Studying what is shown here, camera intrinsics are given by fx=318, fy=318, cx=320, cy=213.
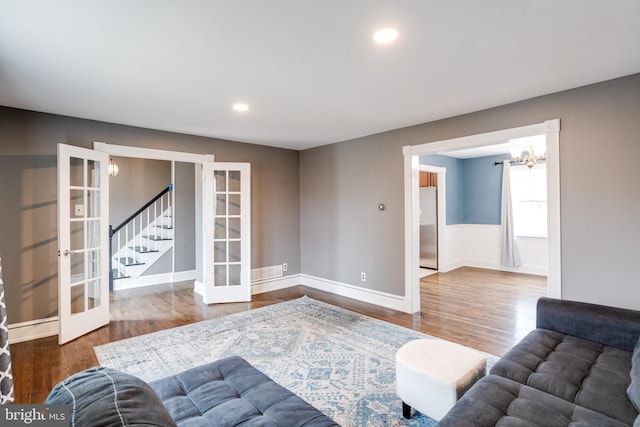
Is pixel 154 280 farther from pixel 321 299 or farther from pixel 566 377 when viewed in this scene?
pixel 566 377

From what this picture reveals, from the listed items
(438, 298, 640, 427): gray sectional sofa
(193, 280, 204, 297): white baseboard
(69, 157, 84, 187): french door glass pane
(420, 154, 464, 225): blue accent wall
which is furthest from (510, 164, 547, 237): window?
(69, 157, 84, 187): french door glass pane

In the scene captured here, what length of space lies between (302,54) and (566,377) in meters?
2.53

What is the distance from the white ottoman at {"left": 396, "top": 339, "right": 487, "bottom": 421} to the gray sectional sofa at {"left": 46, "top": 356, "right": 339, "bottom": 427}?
2.57 ft

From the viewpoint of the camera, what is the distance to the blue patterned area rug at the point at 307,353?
2.26 meters

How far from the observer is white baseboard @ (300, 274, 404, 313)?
4305mm

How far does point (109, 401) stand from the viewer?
94 centimetres

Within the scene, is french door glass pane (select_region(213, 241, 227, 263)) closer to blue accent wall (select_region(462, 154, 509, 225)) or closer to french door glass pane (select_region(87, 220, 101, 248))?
french door glass pane (select_region(87, 220, 101, 248))

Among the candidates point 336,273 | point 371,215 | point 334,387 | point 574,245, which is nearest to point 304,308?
point 336,273

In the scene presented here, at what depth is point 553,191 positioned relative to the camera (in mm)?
2980

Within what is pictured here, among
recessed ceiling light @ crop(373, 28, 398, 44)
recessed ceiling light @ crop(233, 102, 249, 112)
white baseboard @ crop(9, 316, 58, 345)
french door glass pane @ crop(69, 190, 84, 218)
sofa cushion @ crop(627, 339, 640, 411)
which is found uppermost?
recessed ceiling light @ crop(233, 102, 249, 112)

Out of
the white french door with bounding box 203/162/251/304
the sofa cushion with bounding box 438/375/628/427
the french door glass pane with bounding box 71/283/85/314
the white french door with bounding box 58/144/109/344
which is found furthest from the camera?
the white french door with bounding box 203/162/251/304

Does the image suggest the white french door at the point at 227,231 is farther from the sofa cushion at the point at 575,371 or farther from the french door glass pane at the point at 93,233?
the sofa cushion at the point at 575,371

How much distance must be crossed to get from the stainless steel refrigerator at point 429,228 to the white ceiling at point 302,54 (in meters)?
3.73

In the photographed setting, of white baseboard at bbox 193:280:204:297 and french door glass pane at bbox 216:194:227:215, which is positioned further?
white baseboard at bbox 193:280:204:297
